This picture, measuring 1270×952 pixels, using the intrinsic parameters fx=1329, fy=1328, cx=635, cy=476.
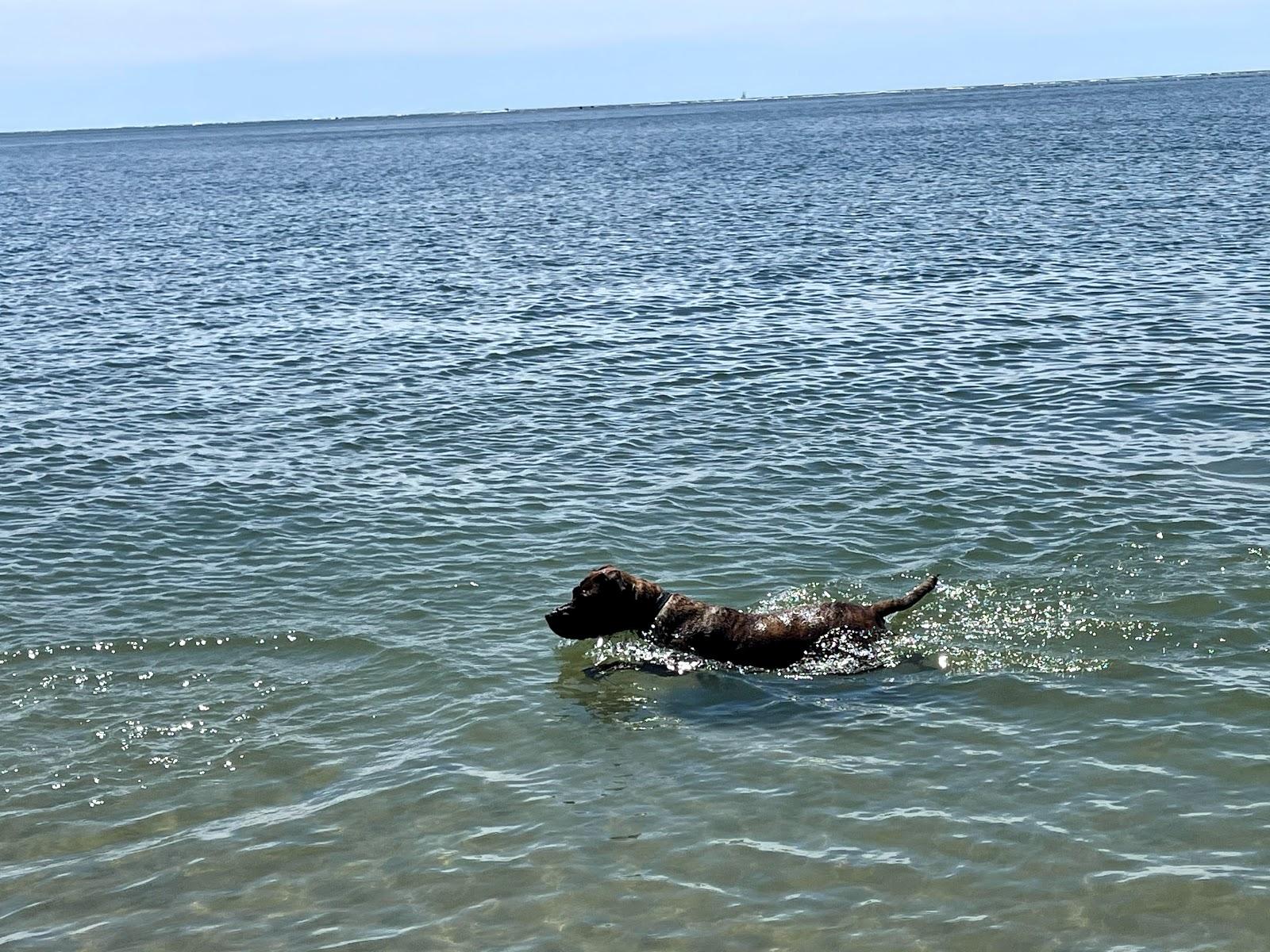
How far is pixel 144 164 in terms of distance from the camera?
12538 centimetres

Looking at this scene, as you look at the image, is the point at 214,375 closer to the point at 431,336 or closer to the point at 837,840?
the point at 431,336

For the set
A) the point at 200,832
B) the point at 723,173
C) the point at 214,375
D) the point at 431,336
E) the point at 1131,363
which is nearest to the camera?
the point at 200,832

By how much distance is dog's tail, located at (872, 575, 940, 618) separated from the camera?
11.3m

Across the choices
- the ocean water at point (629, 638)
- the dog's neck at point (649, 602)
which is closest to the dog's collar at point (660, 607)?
the dog's neck at point (649, 602)

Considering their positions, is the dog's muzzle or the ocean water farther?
the dog's muzzle

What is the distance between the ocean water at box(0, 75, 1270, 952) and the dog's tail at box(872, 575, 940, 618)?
61 centimetres

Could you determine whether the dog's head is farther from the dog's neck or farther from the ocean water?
the ocean water

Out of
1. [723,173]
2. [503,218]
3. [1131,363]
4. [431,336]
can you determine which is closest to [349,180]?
[723,173]

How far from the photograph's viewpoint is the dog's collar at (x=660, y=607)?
38.3 ft

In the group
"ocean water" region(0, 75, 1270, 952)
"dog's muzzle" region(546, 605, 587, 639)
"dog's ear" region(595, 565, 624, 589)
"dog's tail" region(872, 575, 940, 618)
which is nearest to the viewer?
"ocean water" region(0, 75, 1270, 952)

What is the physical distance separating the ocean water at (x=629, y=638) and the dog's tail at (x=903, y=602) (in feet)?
2.00

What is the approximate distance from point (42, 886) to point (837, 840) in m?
5.27

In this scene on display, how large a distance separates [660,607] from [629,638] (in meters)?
0.76

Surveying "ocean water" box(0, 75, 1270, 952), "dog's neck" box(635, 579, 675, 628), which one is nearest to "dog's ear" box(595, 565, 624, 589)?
"dog's neck" box(635, 579, 675, 628)
